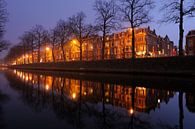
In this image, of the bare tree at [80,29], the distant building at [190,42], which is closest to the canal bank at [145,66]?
the bare tree at [80,29]

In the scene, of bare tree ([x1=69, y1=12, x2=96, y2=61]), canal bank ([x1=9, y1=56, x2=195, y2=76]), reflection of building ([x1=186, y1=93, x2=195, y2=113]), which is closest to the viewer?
reflection of building ([x1=186, y1=93, x2=195, y2=113])

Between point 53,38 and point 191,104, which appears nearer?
point 191,104

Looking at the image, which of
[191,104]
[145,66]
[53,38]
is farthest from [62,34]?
[191,104]

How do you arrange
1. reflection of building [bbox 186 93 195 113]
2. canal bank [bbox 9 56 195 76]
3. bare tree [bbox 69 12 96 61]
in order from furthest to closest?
bare tree [bbox 69 12 96 61] < canal bank [bbox 9 56 195 76] < reflection of building [bbox 186 93 195 113]

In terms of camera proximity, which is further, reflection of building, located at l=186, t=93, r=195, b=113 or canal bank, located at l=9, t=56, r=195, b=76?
canal bank, located at l=9, t=56, r=195, b=76


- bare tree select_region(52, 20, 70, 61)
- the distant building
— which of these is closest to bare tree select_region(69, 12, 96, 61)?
bare tree select_region(52, 20, 70, 61)

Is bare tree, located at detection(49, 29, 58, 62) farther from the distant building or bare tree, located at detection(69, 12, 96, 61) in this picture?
the distant building

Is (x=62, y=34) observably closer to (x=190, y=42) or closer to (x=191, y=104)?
(x=190, y=42)

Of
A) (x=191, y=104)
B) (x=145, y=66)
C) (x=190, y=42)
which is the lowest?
(x=191, y=104)

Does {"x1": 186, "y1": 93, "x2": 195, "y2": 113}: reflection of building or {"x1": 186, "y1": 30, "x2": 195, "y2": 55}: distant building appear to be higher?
{"x1": 186, "y1": 30, "x2": 195, "y2": 55}: distant building

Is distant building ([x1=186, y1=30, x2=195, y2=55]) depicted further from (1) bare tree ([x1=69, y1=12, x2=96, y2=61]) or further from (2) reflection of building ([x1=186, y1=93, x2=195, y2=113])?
(2) reflection of building ([x1=186, y1=93, x2=195, y2=113])

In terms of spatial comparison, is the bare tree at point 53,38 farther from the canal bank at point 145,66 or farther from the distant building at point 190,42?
the distant building at point 190,42

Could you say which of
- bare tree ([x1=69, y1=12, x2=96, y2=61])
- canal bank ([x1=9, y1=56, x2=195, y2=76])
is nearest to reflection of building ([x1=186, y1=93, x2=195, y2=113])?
canal bank ([x1=9, y1=56, x2=195, y2=76])

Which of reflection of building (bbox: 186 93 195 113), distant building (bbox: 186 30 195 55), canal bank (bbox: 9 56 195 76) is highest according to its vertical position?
distant building (bbox: 186 30 195 55)
